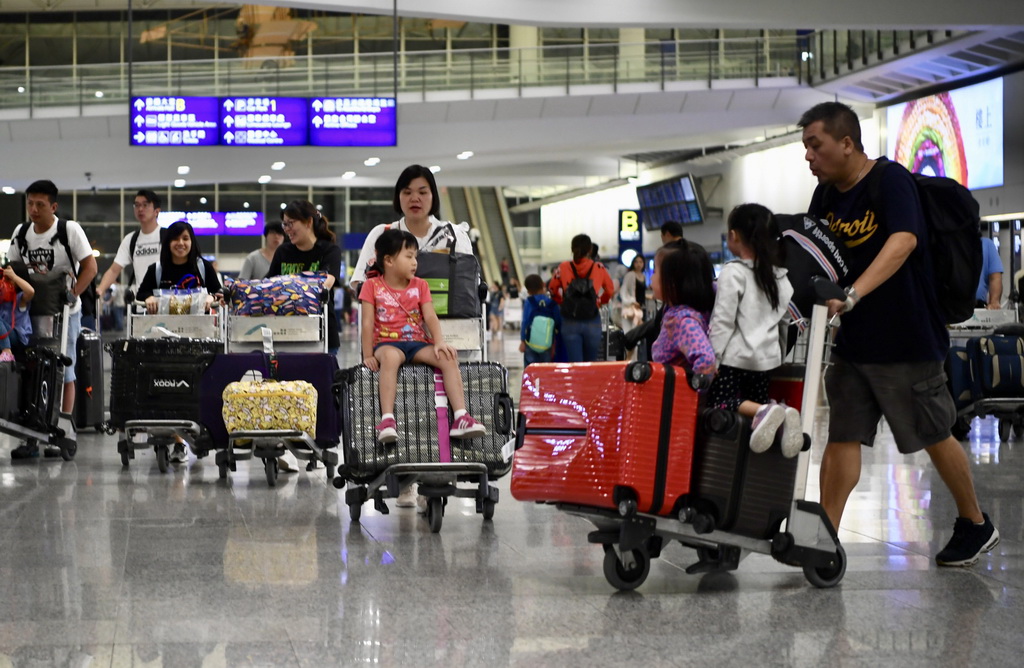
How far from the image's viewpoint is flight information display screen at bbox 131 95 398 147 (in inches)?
821

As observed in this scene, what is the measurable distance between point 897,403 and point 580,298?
7.80 metres

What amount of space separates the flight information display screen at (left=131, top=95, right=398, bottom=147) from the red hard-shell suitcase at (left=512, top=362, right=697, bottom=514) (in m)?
16.8

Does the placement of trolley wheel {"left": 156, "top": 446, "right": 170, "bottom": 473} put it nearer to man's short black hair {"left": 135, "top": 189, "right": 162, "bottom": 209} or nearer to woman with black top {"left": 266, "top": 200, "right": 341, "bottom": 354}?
woman with black top {"left": 266, "top": 200, "right": 341, "bottom": 354}

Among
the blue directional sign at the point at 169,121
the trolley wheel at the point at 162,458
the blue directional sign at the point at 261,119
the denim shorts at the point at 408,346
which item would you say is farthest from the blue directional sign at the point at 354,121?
the denim shorts at the point at 408,346

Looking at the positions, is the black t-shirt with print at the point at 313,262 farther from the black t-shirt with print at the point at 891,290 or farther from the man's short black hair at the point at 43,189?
the black t-shirt with print at the point at 891,290

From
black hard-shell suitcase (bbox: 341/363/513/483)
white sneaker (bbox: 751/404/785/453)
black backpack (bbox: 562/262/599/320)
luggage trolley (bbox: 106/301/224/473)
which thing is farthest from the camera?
black backpack (bbox: 562/262/599/320)

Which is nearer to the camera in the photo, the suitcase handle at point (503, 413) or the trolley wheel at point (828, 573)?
the trolley wheel at point (828, 573)

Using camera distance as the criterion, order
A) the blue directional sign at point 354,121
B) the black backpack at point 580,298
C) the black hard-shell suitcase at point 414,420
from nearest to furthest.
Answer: the black hard-shell suitcase at point 414,420, the black backpack at point 580,298, the blue directional sign at point 354,121

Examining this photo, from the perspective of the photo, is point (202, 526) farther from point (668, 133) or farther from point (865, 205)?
point (668, 133)

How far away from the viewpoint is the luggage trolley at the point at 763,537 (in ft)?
14.3

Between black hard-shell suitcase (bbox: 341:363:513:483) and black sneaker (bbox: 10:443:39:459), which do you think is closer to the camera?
black hard-shell suitcase (bbox: 341:363:513:483)

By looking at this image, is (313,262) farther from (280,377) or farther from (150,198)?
(150,198)

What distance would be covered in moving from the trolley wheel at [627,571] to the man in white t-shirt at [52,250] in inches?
223

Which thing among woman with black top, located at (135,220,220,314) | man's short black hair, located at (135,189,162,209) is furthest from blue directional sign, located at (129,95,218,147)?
woman with black top, located at (135,220,220,314)
